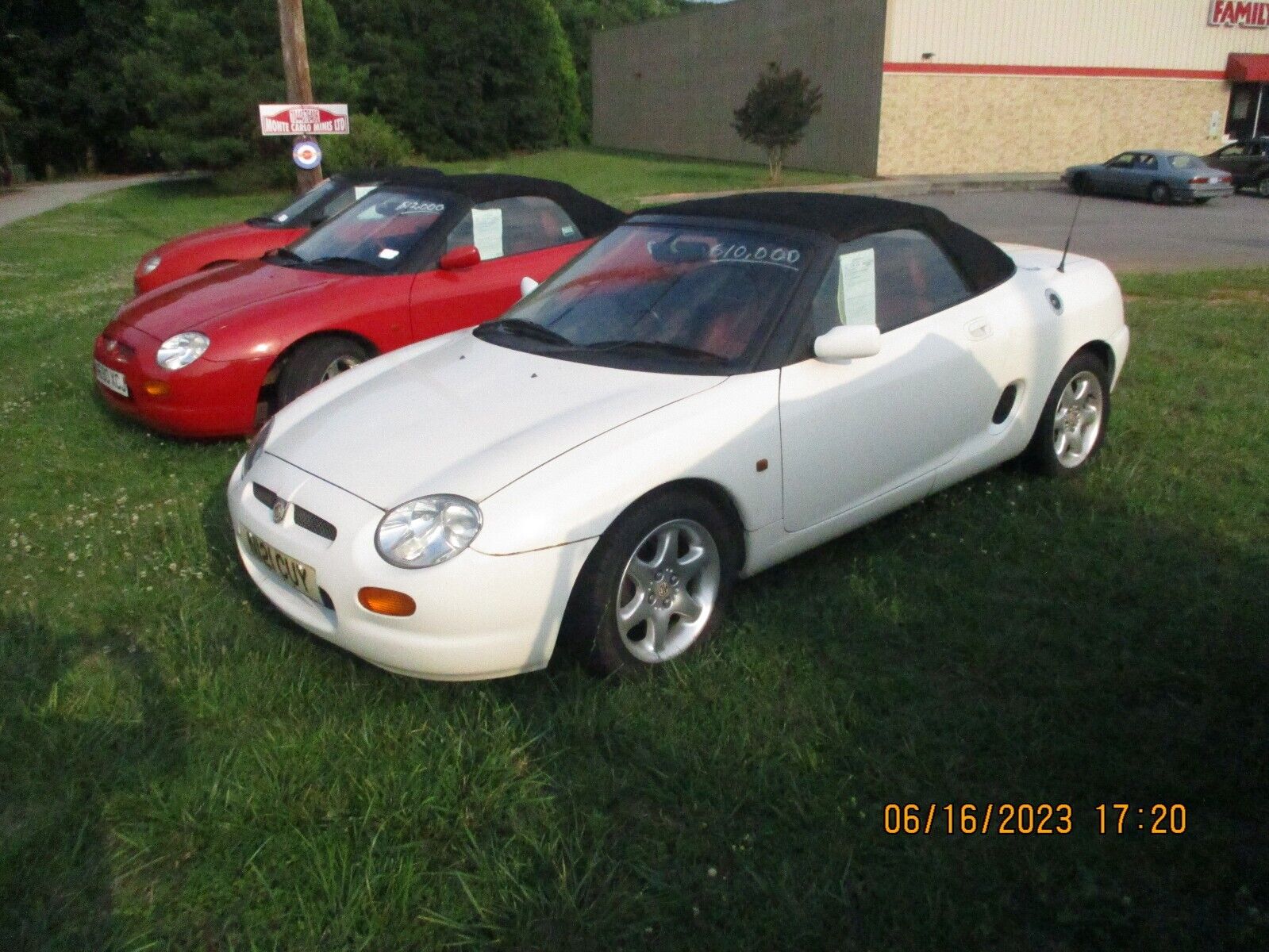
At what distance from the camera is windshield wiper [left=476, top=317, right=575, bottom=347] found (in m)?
4.20

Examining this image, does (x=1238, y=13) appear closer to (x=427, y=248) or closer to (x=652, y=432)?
(x=427, y=248)

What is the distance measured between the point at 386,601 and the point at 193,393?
2.98 m

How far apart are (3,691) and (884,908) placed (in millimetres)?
2756

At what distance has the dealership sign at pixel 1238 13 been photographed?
3400 cm

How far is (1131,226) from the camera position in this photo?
18828mm

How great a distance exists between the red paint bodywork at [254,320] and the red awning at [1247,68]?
117ft

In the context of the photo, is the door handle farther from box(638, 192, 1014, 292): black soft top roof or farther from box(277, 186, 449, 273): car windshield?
box(277, 186, 449, 273): car windshield

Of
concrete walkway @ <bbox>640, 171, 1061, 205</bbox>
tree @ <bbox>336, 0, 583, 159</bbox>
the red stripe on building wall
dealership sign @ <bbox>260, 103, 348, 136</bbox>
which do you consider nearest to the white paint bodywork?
dealership sign @ <bbox>260, 103, 348, 136</bbox>

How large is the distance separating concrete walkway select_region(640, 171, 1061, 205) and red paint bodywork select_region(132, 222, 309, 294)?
16.8 meters

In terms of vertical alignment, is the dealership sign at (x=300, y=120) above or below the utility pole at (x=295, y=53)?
below

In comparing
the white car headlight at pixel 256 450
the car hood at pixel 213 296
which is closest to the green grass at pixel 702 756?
the white car headlight at pixel 256 450

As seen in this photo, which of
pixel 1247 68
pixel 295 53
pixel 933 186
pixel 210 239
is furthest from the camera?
pixel 1247 68

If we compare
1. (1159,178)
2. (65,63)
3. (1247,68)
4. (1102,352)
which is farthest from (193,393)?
(65,63)
